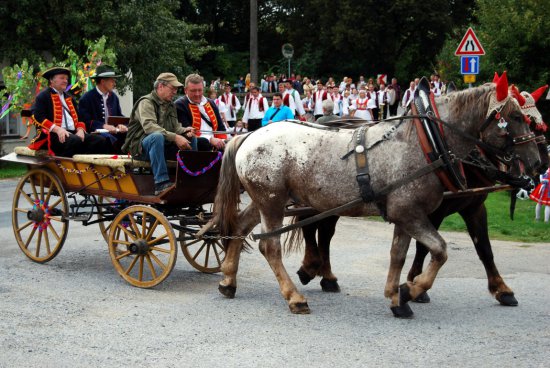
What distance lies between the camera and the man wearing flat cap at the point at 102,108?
388 inches

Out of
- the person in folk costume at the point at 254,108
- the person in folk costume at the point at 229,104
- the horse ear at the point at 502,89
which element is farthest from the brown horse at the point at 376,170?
the person in folk costume at the point at 229,104

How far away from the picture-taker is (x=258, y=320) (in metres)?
7.27

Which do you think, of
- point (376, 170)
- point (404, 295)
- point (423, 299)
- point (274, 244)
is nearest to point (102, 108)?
point (274, 244)

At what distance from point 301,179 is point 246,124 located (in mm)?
14504

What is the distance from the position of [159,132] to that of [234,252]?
4.59ft

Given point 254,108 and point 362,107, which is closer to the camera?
point 254,108

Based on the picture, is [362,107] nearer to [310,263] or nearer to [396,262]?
[310,263]

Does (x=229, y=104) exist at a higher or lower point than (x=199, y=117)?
lower

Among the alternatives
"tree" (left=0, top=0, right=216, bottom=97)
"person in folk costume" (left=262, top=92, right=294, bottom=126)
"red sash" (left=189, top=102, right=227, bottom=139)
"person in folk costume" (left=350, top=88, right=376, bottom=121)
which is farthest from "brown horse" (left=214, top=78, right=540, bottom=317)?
"person in folk costume" (left=350, top=88, right=376, bottom=121)

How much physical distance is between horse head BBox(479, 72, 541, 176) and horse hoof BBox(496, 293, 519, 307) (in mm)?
1197

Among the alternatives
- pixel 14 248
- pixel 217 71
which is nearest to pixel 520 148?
pixel 14 248

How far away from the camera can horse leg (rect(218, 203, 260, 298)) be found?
816cm

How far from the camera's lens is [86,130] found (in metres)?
9.98

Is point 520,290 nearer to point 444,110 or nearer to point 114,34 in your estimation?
point 444,110
